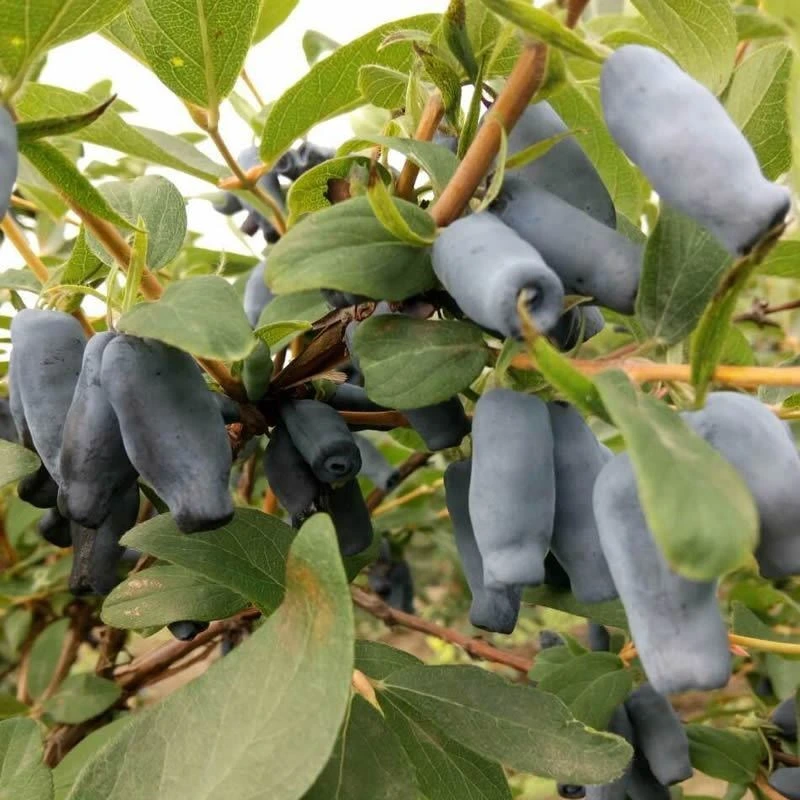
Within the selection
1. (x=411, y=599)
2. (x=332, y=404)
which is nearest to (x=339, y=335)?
(x=332, y=404)

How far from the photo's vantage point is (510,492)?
1.28 feet

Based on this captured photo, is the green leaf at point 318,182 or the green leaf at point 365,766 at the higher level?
the green leaf at point 318,182

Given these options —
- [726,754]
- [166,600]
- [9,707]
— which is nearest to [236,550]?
[166,600]

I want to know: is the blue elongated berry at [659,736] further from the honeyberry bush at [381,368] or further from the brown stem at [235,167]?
the brown stem at [235,167]

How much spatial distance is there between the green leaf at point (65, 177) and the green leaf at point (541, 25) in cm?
21

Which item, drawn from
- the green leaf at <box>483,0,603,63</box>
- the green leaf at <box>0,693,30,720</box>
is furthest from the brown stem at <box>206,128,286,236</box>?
the green leaf at <box>0,693,30,720</box>

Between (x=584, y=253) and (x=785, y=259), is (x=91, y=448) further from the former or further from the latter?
(x=785, y=259)

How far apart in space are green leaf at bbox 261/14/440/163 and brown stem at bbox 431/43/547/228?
0.19 m

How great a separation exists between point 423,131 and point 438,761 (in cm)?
39

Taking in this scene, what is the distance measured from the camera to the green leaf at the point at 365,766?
496 millimetres

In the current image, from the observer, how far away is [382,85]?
0.58 meters

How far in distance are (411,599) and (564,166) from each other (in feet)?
3.06

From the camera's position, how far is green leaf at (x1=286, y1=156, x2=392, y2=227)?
528mm

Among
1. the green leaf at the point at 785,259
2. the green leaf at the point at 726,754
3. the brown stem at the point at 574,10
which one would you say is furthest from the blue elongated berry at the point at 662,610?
the green leaf at the point at 726,754
